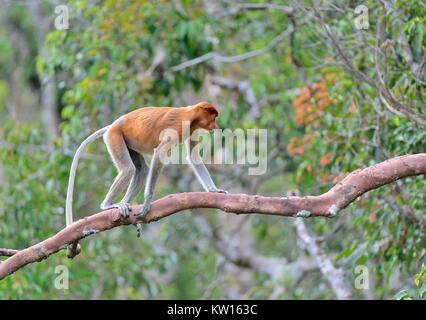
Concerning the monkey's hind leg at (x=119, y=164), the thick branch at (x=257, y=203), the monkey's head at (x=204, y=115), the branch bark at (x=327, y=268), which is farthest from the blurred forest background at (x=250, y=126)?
the monkey's hind leg at (x=119, y=164)

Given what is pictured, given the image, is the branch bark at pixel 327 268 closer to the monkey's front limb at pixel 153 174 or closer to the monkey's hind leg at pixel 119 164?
the monkey's hind leg at pixel 119 164

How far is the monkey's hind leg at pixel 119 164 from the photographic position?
4.79 m

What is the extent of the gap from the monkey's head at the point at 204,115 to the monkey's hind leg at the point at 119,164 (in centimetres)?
45

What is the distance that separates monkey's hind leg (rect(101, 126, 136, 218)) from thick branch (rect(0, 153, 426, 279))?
660 millimetres

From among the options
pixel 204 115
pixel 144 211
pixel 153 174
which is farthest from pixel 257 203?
pixel 204 115

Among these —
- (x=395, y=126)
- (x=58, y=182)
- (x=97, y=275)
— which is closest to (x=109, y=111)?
(x=58, y=182)

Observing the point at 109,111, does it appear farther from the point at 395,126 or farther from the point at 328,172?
the point at 395,126

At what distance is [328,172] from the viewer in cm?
668

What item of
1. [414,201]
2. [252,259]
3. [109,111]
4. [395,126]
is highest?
[109,111]

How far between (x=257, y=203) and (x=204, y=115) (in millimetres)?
1120

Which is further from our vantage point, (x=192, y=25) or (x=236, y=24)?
(x=236, y=24)

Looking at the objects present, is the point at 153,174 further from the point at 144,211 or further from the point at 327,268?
the point at 327,268

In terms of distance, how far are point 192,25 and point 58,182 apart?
202cm

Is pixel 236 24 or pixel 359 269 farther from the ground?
pixel 236 24
